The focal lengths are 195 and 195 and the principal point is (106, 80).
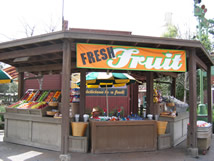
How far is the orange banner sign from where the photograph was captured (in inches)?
200

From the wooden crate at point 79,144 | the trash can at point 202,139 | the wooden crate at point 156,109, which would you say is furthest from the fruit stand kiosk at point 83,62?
the wooden crate at point 156,109

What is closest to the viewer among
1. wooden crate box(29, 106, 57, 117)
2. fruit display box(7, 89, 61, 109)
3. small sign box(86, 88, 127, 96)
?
wooden crate box(29, 106, 57, 117)

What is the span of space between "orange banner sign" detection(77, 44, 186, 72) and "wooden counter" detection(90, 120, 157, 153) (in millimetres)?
1636

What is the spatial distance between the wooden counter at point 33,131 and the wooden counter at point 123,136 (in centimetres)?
114

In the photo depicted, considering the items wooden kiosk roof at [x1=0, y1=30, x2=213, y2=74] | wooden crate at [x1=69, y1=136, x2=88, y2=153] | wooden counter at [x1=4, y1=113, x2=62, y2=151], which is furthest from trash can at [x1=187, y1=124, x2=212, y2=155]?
wooden counter at [x1=4, y1=113, x2=62, y2=151]

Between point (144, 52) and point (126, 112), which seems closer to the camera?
point (144, 52)

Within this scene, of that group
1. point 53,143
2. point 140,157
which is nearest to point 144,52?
point 140,157

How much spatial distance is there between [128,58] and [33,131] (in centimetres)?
379

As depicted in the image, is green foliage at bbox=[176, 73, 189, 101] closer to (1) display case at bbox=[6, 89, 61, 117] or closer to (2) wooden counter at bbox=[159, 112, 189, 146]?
(2) wooden counter at bbox=[159, 112, 189, 146]

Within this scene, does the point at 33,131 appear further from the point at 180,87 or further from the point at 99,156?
the point at 180,87

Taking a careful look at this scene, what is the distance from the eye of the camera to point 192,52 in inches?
228

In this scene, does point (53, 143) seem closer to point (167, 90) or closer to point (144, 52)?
point (144, 52)

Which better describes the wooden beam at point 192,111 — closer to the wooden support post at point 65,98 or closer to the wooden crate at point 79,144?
the wooden crate at point 79,144

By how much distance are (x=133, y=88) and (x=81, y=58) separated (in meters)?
9.82
